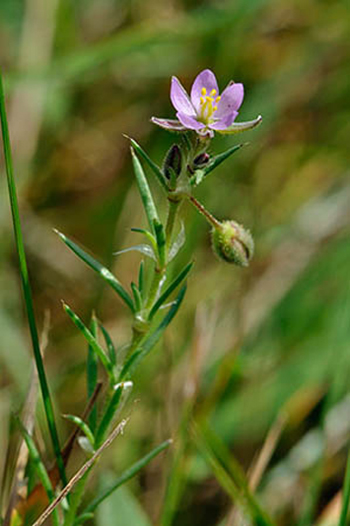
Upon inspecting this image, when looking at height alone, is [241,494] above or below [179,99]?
below

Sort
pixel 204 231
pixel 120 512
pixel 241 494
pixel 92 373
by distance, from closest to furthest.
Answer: pixel 92 373 → pixel 241 494 → pixel 120 512 → pixel 204 231

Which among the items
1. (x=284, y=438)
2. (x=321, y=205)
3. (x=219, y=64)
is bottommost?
(x=284, y=438)

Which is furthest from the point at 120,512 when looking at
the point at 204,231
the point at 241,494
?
the point at 204,231

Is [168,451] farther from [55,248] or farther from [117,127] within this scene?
[117,127]

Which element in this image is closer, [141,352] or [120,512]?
[141,352]

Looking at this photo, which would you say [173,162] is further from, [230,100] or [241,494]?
[241,494]

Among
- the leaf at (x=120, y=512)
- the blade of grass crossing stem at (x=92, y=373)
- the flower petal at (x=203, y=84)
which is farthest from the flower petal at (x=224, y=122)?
the leaf at (x=120, y=512)

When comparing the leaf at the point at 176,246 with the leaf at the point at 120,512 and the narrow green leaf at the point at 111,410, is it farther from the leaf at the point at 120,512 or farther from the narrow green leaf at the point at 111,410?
the leaf at the point at 120,512

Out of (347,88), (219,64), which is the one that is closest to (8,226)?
(219,64)
